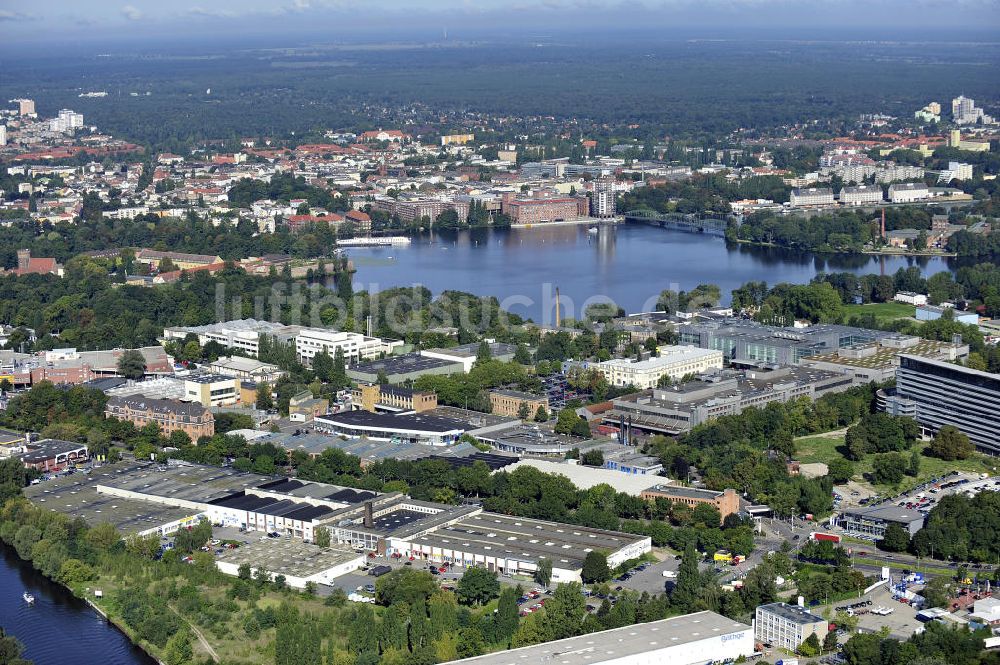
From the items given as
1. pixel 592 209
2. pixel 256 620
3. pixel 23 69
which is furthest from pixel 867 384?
pixel 23 69

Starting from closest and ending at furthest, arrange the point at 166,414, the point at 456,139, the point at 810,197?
the point at 166,414
the point at 810,197
the point at 456,139

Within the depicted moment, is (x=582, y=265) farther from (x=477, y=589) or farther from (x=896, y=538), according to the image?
(x=477, y=589)

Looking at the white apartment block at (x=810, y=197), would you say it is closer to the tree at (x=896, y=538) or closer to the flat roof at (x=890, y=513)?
the flat roof at (x=890, y=513)

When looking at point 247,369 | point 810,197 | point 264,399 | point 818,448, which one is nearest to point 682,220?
point 810,197

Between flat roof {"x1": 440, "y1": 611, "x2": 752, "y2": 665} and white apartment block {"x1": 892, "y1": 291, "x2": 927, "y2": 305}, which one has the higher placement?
flat roof {"x1": 440, "y1": 611, "x2": 752, "y2": 665}

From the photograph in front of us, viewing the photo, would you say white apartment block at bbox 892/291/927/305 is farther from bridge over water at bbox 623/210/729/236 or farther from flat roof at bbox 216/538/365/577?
flat roof at bbox 216/538/365/577

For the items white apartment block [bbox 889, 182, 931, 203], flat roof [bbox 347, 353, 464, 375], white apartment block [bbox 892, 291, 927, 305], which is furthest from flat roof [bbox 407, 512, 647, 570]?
white apartment block [bbox 889, 182, 931, 203]

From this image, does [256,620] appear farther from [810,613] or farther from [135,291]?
[135,291]
